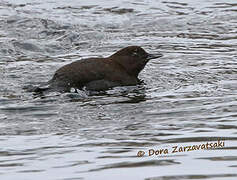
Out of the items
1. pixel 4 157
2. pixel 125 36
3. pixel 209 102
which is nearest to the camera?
pixel 4 157

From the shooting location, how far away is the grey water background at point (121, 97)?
6.84 m

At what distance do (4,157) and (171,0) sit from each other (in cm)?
1343

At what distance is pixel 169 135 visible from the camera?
7.93 m

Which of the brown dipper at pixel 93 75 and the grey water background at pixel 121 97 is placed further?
the brown dipper at pixel 93 75

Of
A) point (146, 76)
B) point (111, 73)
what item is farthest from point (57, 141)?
point (146, 76)

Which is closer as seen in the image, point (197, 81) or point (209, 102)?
point (209, 102)

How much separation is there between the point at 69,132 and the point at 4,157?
1.14 m

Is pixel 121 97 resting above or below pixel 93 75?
below

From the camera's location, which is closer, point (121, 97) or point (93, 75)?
point (121, 97)

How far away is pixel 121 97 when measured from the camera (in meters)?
10.4

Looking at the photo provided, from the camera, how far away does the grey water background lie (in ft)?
22.4

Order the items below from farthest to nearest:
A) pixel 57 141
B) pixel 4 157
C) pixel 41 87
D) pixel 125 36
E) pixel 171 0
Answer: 1. pixel 171 0
2. pixel 125 36
3. pixel 41 87
4. pixel 57 141
5. pixel 4 157

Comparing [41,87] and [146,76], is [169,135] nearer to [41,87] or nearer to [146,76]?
[41,87]

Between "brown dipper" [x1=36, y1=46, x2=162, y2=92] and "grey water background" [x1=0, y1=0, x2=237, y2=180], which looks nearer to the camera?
"grey water background" [x1=0, y1=0, x2=237, y2=180]
